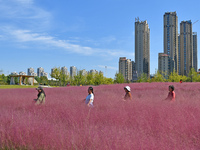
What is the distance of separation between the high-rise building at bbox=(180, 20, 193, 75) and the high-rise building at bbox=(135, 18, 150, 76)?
20520mm

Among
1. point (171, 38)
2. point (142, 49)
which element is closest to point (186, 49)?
point (171, 38)

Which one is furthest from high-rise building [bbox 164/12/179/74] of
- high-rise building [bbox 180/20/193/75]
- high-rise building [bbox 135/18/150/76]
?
high-rise building [bbox 135/18/150/76]

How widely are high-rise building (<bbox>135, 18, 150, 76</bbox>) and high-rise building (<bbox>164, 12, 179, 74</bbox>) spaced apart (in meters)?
12.0

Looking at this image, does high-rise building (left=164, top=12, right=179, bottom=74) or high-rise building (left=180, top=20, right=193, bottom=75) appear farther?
high-rise building (left=180, top=20, right=193, bottom=75)

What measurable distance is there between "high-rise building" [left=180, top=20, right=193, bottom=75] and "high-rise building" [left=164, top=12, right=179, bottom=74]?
623 cm

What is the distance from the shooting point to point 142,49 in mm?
114500

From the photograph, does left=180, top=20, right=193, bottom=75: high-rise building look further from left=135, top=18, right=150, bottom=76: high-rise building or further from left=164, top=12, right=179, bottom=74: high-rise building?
left=135, top=18, right=150, bottom=76: high-rise building

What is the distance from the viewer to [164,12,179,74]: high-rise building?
109m

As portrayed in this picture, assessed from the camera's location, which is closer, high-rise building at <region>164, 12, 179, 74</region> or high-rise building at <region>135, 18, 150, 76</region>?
high-rise building at <region>164, 12, 179, 74</region>

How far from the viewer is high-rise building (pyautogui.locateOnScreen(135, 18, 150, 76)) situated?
11544 cm

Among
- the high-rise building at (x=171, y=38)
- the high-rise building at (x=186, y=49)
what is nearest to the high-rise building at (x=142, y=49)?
the high-rise building at (x=171, y=38)

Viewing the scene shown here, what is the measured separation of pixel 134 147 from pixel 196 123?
2086 millimetres

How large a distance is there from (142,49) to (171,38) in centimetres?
1727

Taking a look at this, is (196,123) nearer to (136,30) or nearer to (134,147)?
(134,147)
